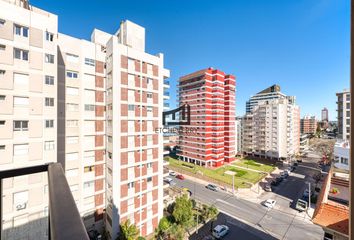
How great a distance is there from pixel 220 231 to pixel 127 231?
10.4 m

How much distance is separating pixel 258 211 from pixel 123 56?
27.2 metres

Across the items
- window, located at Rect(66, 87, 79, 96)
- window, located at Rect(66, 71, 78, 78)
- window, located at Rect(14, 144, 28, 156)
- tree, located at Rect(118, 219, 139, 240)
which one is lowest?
tree, located at Rect(118, 219, 139, 240)

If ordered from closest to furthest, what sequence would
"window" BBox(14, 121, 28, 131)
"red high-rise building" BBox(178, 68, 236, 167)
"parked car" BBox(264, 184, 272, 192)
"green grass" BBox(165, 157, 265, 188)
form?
"window" BBox(14, 121, 28, 131)
"parked car" BBox(264, 184, 272, 192)
"green grass" BBox(165, 157, 265, 188)
"red high-rise building" BBox(178, 68, 236, 167)

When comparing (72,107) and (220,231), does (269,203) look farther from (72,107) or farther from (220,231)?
(72,107)

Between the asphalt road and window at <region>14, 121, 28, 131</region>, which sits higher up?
window at <region>14, 121, 28, 131</region>

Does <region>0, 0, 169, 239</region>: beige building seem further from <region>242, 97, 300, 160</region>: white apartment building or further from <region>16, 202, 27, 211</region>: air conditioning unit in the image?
<region>242, 97, 300, 160</region>: white apartment building

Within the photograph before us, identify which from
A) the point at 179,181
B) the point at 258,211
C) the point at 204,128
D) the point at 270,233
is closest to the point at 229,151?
the point at 204,128

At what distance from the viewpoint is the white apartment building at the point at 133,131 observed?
58.5 feet

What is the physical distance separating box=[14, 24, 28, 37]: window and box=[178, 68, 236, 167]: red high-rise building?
3599cm

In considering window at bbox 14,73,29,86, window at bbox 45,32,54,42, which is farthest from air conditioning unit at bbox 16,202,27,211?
window at bbox 45,32,54,42

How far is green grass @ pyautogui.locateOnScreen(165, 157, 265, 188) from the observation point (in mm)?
34094

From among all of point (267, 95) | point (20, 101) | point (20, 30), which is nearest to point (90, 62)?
point (20, 30)

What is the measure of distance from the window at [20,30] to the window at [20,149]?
8255 millimetres

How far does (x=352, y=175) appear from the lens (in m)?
1.27
